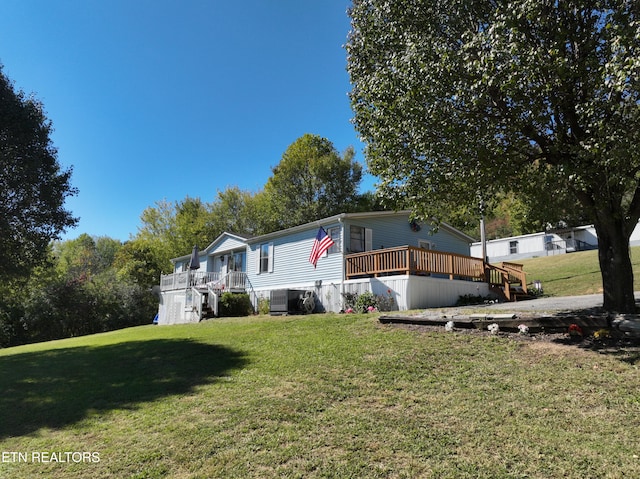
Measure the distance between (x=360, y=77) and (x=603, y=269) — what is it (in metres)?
6.56

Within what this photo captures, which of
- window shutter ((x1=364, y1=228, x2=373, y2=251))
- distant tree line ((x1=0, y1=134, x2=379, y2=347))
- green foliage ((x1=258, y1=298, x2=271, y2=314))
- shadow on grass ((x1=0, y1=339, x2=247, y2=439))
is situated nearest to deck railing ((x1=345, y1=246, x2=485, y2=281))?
window shutter ((x1=364, y1=228, x2=373, y2=251))

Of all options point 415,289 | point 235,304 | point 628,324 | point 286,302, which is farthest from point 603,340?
point 235,304

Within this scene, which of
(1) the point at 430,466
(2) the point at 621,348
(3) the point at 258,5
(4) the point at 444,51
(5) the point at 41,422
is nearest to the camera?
(1) the point at 430,466

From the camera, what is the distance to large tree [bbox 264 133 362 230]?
32438mm

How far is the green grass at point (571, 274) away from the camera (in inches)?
618

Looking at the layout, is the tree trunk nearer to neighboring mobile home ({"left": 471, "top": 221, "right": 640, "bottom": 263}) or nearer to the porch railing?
the porch railing

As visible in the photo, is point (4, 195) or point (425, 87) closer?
point (425, 87)

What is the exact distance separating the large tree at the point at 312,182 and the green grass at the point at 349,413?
81.8ft

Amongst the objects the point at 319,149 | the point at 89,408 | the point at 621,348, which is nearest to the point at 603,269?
the point at 621,348

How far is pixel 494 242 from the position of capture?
35812 millimetres

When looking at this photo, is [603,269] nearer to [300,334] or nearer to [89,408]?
[300,334]

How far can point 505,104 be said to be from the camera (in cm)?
736

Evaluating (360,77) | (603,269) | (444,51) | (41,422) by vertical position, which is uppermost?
(360,77)

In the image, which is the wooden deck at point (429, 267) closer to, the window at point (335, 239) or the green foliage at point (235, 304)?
the window at point (335, 239)
